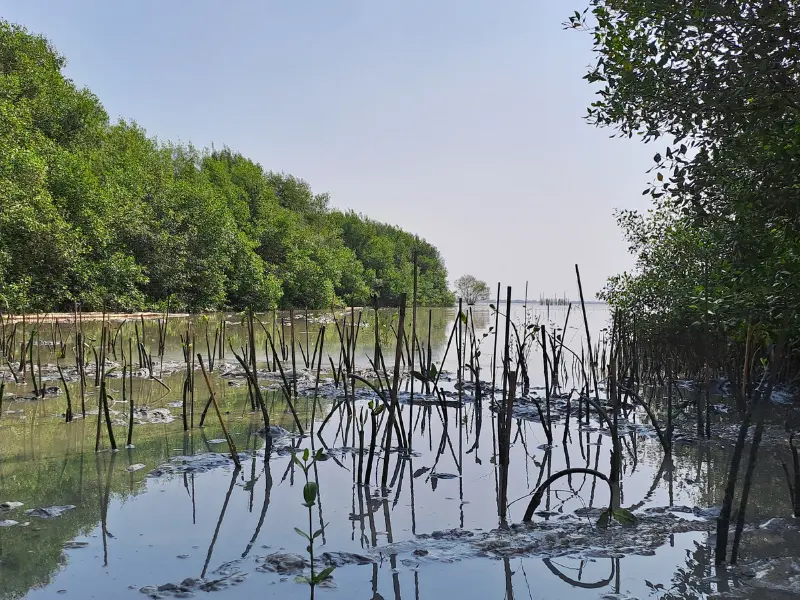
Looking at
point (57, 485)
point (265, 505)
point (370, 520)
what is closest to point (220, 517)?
point (265, 505)

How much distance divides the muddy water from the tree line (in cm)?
719

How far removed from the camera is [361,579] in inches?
129

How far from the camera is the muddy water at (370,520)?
3236 millimetres

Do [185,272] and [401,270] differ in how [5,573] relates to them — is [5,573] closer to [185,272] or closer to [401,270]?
[185,272]

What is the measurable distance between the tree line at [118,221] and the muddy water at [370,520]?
7191 millimetres

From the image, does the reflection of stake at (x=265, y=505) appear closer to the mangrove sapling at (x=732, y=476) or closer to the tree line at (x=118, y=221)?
the mangrove sapling at (x=732, y=476)

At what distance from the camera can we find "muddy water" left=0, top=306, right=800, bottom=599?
3236mm

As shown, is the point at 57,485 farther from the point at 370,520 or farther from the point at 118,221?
the point at 118,221

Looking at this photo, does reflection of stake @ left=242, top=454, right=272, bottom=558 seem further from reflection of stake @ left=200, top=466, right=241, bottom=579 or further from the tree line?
the tree line

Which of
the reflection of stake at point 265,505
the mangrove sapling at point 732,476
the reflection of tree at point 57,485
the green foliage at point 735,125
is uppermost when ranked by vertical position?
the green foliage at point 735,125

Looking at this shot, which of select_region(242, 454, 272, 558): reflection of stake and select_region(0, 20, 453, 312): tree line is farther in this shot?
select_region(0, 20, 453, 312): tree line

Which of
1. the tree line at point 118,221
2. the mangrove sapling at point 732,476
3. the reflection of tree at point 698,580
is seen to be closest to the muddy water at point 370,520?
the reflection of tree at point 698,580

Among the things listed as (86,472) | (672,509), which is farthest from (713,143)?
(86,472)

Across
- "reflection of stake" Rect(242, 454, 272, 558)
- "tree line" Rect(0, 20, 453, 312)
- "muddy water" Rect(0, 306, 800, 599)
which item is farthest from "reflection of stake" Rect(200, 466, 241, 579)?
"tree line" Rect(0, 20, 453, 312)
